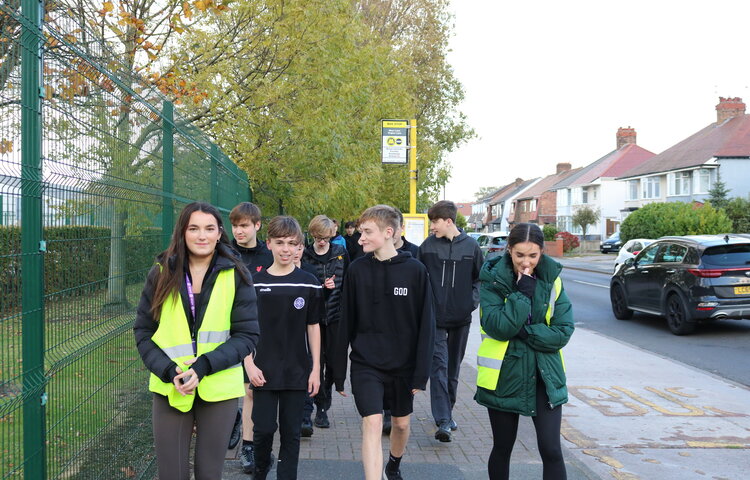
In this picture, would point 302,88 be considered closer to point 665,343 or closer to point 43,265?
point 665,343

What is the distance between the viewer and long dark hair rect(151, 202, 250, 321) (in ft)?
10.7

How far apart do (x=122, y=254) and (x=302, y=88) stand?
954cm

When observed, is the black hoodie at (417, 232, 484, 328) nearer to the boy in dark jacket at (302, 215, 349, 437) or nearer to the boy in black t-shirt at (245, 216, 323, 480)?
the boy in dark jacket at (302, 215, 349, 437)

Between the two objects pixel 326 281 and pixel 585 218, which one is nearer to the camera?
pixel 326 281

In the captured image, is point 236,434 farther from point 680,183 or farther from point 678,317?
point 680,183

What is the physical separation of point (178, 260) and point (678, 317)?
11.2m

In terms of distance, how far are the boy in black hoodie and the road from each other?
238 inches

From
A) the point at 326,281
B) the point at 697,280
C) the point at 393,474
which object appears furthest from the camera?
the point at 697,280

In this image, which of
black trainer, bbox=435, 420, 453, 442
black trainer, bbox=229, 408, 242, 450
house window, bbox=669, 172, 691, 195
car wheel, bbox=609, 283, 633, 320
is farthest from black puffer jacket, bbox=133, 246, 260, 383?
house window, bbox=669, 172, 691, 195

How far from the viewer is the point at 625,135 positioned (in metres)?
72.2

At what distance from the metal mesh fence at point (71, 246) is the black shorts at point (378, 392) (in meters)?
1.40

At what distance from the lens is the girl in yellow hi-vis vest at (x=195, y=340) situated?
10.6ft

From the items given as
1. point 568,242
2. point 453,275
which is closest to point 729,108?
point 568,242

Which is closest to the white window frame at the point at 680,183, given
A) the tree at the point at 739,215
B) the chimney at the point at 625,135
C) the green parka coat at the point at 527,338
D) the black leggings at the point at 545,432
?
the tree at the point at 739,215
